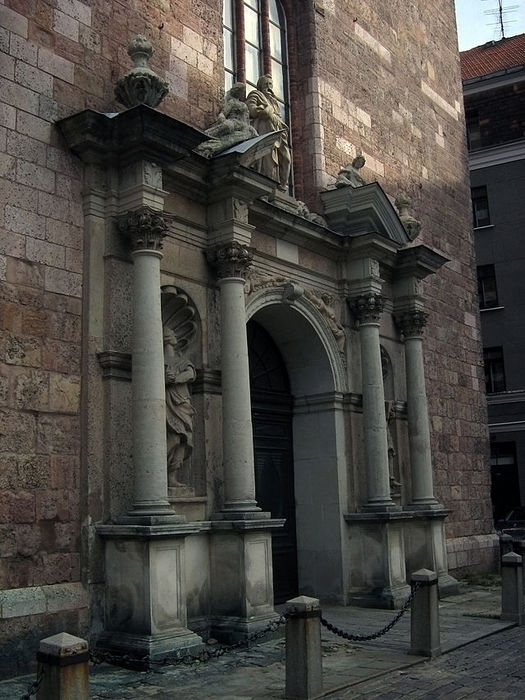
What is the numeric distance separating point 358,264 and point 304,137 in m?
2.10

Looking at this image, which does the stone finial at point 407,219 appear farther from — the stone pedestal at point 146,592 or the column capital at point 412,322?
the stone pedestal at point 146,592

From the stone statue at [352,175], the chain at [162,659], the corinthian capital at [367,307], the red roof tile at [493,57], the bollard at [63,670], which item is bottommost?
the chain at [162,659]

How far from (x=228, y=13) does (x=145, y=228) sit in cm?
491

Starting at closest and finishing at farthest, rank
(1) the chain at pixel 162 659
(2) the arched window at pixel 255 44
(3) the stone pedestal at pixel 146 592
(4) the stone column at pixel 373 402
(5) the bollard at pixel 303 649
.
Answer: (5) the bollard at pixel 303 649 < (1) the chain at pixel 162 659 < (3) the stone pedestal at pixel 146 592 < (4) the stone column at pixel 373 402 < (2) the arched window at pixel 255 44

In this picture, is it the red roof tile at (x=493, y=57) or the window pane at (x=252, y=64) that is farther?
the red roof tile at (x=493, y=57)

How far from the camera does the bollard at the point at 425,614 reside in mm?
8086

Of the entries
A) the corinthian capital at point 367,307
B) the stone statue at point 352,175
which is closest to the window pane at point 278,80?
the stone statue at point 352,175

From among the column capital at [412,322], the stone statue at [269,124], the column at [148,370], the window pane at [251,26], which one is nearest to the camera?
the column at [148,370]

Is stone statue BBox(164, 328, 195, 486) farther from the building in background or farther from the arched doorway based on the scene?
the building in background

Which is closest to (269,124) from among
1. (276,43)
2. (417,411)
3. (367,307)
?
(276,43)

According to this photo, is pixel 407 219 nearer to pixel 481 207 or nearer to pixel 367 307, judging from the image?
pixel 367 307

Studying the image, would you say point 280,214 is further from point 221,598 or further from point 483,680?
point 483,680

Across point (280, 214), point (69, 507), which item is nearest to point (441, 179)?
point (280, 214)

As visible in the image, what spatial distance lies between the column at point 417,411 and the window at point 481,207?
15.6 meters
